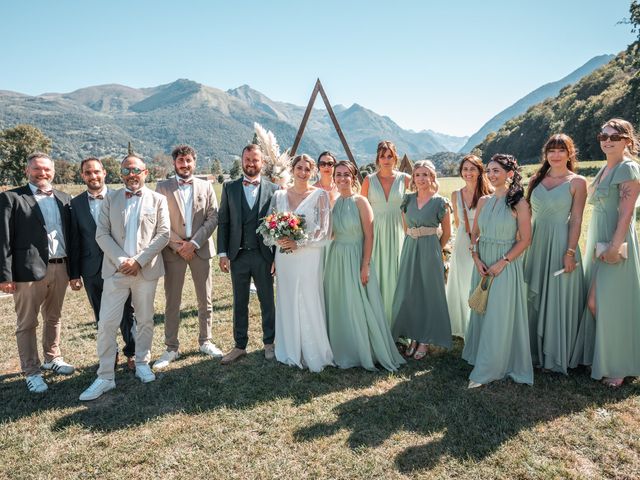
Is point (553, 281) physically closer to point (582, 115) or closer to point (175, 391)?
point (175, 391)

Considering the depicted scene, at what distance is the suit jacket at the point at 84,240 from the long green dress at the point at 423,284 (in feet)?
13.4

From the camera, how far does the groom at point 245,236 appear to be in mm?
5672

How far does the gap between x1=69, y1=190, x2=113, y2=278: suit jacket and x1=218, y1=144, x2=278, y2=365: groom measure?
5.17 ft

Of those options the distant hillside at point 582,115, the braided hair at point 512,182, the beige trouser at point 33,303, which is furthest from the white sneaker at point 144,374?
the distant hillside at point 582,115

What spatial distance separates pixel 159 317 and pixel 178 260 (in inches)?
117

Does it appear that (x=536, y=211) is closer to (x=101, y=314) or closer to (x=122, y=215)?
(x=122, y=215)

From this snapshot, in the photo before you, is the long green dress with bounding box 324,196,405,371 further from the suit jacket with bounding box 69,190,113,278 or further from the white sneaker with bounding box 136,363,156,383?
the suit jacket with bounding box 69,190,113,278

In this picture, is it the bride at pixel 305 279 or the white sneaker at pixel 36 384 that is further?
the bride at pixel 305 279

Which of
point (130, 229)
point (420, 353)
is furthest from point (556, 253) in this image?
point (130, 229)

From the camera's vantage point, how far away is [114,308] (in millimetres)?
5016

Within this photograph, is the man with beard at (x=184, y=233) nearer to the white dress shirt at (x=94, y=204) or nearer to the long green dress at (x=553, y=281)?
the white dress shirt at (x=94, y=204)

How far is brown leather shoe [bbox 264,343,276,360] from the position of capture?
19.3 feet

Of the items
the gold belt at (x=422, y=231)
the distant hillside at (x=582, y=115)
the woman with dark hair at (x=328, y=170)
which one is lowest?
the gold belt at (x=422, y=231)

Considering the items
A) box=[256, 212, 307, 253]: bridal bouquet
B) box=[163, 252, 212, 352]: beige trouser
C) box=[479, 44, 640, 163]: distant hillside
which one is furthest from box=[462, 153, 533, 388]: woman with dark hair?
box=[479, 44, 640, 163]: distant hillside
